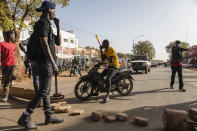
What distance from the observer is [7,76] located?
4602 mm

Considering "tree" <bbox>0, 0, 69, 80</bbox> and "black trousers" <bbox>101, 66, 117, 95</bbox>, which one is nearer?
"black trousers" <bbox>101, 66, 117, 95</bbox>

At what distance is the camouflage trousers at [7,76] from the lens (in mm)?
4570

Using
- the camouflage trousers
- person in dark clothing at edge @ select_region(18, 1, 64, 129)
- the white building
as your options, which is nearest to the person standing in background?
the camouflage trousers

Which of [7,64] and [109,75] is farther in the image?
[109,75]

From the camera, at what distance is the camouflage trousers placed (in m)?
4.57

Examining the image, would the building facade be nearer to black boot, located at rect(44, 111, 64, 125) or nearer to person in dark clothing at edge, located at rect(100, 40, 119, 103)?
person in dark clothing at edge, located at rect(100, 40, 119, 103)

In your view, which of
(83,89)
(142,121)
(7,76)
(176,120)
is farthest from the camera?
(83,89)

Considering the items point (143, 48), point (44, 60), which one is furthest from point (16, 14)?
point (143, 48)

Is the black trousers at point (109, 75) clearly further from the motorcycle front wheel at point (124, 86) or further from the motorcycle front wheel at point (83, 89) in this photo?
the motorcycle front wheel at point (124, 86)

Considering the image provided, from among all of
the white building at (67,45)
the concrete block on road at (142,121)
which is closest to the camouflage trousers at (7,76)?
the concrete block on road at (142,121)

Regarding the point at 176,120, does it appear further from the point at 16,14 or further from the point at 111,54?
the point at 16,14

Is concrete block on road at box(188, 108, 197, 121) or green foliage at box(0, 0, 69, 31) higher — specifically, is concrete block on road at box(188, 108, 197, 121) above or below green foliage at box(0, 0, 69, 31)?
below

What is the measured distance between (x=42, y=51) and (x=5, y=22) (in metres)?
7.02

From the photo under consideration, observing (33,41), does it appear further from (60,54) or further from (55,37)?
(60,54)
